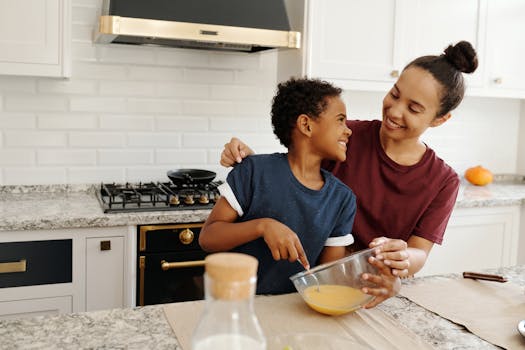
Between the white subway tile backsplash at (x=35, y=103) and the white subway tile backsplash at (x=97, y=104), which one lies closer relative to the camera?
the white subway tile backsplash at (x=35, y=103)

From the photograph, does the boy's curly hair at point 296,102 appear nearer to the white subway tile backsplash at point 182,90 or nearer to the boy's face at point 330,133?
the boy's face at point 330,133

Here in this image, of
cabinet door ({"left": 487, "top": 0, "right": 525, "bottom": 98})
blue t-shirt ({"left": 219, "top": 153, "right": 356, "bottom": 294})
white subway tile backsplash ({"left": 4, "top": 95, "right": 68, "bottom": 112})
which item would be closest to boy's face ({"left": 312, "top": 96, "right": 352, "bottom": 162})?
blue t-shirt ({"left": 219, "top": 153, "right": 356, "bottom": 294})

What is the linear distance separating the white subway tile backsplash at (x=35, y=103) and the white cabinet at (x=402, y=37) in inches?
47.5

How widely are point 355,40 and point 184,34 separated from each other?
94 centimetres

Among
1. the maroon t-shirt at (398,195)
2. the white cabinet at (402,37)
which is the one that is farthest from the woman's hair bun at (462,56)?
the white cabinet at (402,37)

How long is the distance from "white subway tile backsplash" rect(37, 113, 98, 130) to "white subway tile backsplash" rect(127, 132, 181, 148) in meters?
0.20

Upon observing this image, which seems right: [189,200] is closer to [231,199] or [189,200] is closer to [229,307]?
[231,199]

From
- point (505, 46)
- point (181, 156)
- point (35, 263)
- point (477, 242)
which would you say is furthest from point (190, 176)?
point (505, 46)

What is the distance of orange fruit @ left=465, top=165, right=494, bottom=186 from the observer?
12.0 feet

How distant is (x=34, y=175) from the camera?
2859mm

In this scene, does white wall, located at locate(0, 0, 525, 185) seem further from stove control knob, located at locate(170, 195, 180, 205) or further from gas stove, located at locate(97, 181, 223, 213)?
stove control knob, located at locate(170, 195, 180, 205)

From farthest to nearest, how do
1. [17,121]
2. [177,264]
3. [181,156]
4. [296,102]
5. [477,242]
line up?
[477,242] → [181,156] → [17,121] → [177,264] → [296,102]

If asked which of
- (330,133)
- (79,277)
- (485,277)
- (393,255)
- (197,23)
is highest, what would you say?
(197,23)

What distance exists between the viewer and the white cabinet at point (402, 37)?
2.96 m
